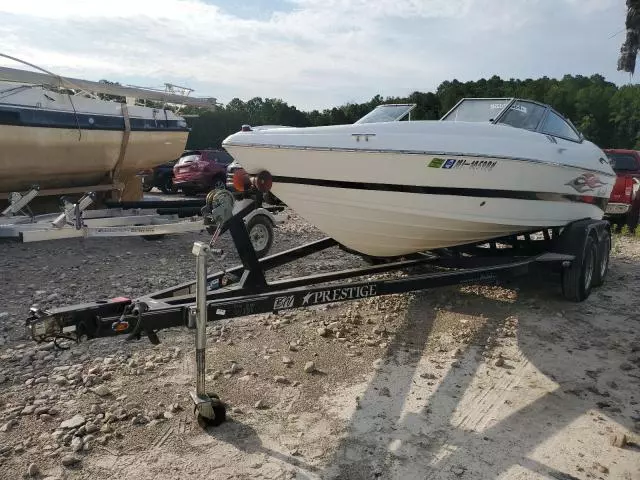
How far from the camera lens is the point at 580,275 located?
5543 millimetres

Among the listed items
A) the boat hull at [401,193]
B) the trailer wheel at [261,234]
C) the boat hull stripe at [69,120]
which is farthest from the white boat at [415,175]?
the boat hull stripe at [69,120]

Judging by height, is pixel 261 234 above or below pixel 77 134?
below

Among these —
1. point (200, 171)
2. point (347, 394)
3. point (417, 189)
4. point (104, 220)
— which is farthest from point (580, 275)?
point (200, 171)

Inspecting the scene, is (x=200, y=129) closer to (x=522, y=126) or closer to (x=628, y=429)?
(x=522, y=126)

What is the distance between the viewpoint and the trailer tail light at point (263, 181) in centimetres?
442

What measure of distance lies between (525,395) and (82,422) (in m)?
2.80

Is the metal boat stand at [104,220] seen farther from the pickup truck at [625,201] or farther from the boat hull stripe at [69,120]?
the pickup truck at [625,201]

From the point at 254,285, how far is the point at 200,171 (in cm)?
1219

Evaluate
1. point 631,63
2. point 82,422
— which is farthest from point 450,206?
point 631,63

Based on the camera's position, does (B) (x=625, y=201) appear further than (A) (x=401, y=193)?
Yes

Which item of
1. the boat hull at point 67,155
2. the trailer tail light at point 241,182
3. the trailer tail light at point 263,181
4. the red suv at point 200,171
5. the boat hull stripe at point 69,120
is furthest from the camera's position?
the red suv at point 200,171

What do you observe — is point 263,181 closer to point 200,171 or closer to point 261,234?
point 261,234

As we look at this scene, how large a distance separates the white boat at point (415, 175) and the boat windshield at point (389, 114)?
0.02 meters

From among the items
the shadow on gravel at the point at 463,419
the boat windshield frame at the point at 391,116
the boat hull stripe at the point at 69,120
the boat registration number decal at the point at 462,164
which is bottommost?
the shadow on gravel at the point at 463,419
